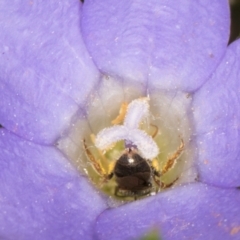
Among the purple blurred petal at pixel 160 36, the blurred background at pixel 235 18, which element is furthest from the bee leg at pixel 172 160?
the blurred background at pixel 235 18

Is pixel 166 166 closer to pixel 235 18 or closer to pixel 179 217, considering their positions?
pixel 179 217

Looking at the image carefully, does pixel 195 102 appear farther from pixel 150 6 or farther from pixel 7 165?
pixel 7 165

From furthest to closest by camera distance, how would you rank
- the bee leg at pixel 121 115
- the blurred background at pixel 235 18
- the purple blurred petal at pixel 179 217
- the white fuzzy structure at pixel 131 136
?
the blurred background at pixel 235 18, the bee leg at pixel 121 115, the white fuzzy structure at pixel 131 136, the purple blurred petal at pixel 179 217

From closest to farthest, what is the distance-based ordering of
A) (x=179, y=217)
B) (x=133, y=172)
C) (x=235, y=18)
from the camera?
(x=179, y=217) < (x=133, y=172) < (x=235, y=18)

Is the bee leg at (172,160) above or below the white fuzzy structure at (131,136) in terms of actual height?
below

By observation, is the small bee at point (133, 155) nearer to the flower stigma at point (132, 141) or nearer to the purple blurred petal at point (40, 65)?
the flower stigma at point (132, 141)

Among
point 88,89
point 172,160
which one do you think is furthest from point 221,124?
point 88,89

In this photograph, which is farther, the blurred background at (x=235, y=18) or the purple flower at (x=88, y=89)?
the blurred background at (x=235, y=18)
